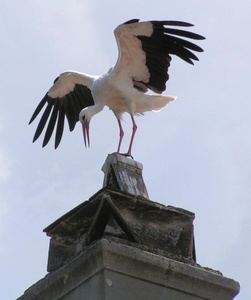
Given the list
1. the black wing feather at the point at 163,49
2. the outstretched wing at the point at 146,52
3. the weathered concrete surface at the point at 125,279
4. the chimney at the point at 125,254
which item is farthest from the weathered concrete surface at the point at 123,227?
the outstretched wing at the point at 146,52

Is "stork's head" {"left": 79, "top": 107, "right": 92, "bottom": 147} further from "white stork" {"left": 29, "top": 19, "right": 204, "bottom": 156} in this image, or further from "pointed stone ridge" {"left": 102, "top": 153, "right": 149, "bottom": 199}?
"pointed stone ridge" {"left": 102, "top": 153, "right": 149, "bottom": 199}

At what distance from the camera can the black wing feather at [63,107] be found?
9.94 m

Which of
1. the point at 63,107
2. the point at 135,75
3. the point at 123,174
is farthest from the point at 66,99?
the point at 123,174

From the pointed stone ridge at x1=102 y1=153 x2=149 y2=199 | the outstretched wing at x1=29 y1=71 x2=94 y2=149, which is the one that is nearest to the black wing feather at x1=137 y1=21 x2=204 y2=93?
the outstretched wing at x1=29 y1=71 x2=94 y2=149

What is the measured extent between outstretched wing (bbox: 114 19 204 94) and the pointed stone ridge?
14.8 ft

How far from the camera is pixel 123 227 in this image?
3.84 m

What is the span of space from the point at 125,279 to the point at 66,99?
22.2 feet

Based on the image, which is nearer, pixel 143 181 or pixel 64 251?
pixel 64 251

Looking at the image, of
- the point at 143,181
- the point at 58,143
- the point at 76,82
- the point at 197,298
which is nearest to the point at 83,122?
the point at 58,143

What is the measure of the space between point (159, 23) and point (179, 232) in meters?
4.99

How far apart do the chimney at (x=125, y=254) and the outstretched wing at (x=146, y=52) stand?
193 inches

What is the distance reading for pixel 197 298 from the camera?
3.80 m

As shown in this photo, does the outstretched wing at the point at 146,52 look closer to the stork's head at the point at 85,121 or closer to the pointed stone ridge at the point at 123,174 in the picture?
the stork's head at the point at 85,121

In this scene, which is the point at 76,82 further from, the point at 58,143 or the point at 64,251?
the point at 64,251
